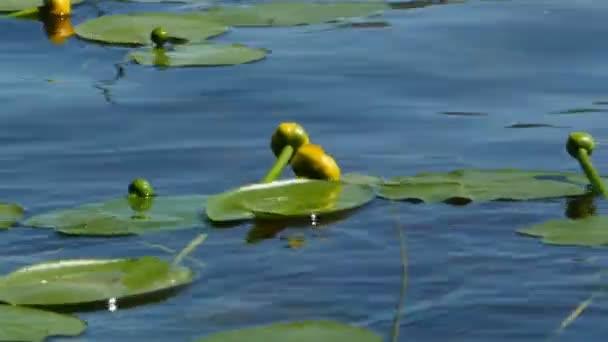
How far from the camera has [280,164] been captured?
11.7 feet

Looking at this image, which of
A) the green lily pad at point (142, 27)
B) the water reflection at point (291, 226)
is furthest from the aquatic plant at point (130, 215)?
the green lily pad at point (142, 27)

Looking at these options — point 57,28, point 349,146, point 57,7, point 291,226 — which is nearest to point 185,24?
point 57,28

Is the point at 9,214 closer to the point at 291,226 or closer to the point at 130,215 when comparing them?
the point at 130,215

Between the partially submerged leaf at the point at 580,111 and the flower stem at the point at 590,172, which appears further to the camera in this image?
the partially submerged leaf at the point at 580,111

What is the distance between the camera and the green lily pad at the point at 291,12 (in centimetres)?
581

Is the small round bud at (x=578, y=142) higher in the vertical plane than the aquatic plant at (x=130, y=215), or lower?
higher

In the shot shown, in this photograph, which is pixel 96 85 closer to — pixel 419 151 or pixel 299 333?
pixel 419 151

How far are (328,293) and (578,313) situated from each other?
460 mm

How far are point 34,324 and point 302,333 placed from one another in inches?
18.0

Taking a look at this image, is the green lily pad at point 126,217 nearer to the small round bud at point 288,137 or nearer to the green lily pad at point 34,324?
the small round bud at point 288,137

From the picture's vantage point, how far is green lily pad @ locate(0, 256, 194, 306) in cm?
285

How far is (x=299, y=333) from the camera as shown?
2.57 meters

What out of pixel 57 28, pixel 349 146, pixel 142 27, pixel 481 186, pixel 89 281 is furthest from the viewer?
pixel 57 28

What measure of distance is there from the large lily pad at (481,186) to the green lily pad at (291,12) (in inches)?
85.9
